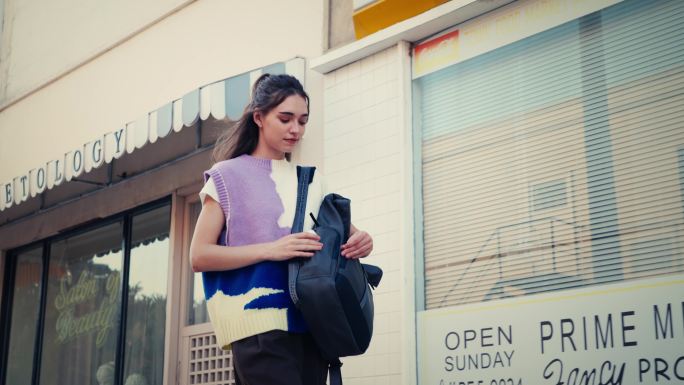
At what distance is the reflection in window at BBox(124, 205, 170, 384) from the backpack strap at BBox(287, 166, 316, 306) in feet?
18.5

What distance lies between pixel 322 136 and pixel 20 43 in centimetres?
598

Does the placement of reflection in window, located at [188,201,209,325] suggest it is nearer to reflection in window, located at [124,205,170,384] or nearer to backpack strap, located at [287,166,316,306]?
reflection in window, located at [124,205,170,384]

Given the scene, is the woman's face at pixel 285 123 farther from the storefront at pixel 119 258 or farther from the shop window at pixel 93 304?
the shop window at pixel 93 304

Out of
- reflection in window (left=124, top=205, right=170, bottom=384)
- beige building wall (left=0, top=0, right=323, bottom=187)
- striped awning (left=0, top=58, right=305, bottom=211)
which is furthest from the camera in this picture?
reflection in window (left=124, top=205, right=170, bottom=384)

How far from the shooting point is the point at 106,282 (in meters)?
9.47

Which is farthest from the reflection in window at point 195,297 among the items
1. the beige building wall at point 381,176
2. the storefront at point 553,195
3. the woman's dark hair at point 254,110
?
the woman's dark hair at point 254,110

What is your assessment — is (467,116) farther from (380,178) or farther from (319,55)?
(319,55)

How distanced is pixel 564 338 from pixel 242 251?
7.76 ft

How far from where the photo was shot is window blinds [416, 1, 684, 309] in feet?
15.2

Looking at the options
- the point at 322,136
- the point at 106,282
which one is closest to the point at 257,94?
the point at 322,136

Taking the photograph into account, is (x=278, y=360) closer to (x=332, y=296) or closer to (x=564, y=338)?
Result: (x=332, y=296)

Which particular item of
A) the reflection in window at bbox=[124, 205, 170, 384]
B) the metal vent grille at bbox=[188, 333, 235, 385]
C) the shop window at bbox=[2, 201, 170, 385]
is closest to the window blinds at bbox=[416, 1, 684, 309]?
the metal vent grille at bbox=[188, 333, 235, 385]

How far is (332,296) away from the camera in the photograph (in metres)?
2.84

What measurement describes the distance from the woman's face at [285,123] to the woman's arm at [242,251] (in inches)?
14.6
